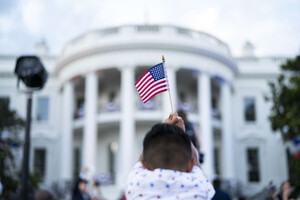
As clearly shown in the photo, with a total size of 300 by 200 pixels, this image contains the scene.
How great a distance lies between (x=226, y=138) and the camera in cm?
2250

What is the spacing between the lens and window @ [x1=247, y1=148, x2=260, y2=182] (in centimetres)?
2510

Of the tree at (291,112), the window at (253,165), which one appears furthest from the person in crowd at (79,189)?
the window at (253,165)

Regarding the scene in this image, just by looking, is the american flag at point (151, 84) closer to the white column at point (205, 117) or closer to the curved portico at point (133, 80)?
the curved portico at point (133, 80)

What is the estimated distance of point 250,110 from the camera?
86.0 feet

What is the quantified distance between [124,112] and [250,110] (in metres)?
9.84

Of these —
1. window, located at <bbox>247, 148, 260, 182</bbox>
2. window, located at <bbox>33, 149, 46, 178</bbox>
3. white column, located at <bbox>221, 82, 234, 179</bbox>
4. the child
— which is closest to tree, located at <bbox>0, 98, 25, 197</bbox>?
window, located at <bbox>33, 149, 46, 178</bbox>

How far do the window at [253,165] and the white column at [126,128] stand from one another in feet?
28.9

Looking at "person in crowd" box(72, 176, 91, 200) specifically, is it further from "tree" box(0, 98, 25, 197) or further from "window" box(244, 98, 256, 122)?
"window" box(244, 98, 256, 122)

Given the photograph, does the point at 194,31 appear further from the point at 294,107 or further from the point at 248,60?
the point at 294,107

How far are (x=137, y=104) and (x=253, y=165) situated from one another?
8926 millimetres

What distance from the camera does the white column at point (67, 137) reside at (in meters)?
21.7

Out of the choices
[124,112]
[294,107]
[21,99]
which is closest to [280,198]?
[294,107]

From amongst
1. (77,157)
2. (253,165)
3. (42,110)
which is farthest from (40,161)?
(253,165)

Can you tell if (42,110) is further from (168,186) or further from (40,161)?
(168,186)
